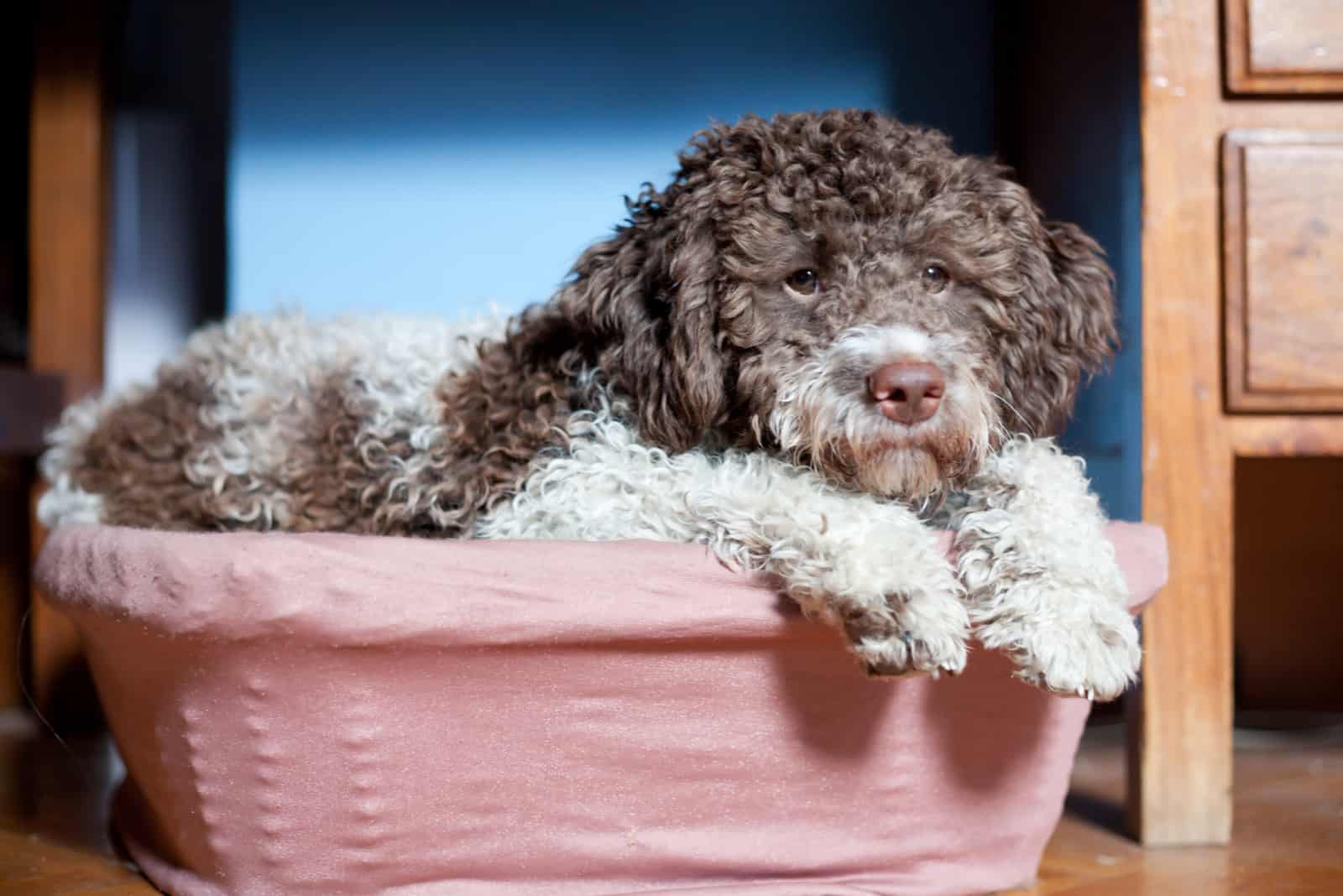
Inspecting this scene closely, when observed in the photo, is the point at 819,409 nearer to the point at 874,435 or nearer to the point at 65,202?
the point at 874,435

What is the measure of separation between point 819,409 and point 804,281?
20 cm

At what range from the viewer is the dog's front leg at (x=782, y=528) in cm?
129

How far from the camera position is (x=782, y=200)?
1.53 m

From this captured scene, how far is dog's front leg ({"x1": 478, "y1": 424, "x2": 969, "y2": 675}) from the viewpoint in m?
1.29

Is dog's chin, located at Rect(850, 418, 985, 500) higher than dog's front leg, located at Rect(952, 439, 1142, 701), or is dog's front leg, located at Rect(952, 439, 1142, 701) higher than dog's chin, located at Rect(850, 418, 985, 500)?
dog's chin, located at Rect(850, 418, 985, 500)

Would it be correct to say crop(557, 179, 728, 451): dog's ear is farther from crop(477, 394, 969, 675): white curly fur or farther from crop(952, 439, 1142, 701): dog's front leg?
crop(952, 439, 1142, 701): dog's front leg

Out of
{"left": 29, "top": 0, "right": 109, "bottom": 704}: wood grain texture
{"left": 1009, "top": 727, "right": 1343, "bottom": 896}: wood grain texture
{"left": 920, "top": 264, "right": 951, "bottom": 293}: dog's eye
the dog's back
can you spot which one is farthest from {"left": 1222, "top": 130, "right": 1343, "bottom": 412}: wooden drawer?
{"left": 29, "top": 0, "right": 109, "bottom": 704}: wood grain texture

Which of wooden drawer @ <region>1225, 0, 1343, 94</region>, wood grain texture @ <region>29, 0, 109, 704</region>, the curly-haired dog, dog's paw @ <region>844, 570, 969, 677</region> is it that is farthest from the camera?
wood grain texture @ <region>29, 0, 109, 704</region>

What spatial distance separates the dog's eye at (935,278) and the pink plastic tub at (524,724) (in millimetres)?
402

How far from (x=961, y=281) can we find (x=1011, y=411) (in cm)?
19

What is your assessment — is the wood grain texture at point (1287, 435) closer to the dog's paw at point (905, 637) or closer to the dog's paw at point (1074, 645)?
the dog's paw at point (1074, 645)

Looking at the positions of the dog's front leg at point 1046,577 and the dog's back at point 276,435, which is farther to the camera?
the dog's back at point 276,435

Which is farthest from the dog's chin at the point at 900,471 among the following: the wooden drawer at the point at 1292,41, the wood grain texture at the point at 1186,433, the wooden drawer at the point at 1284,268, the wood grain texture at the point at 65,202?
the wood grain texture at the point at 65,202

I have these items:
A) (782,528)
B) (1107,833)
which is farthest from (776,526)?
(1107,833)
